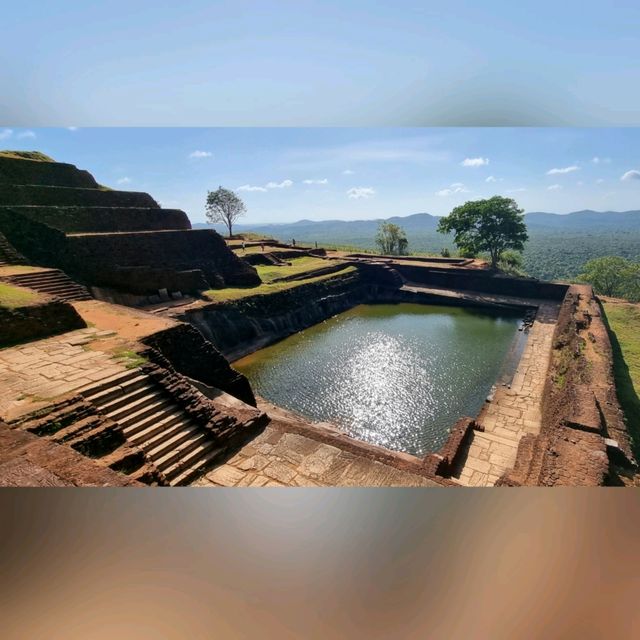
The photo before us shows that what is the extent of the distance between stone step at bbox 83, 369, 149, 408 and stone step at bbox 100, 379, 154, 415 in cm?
1

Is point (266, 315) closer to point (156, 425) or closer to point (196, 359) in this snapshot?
point (196, 359)

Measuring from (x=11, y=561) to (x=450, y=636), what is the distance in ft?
4.03

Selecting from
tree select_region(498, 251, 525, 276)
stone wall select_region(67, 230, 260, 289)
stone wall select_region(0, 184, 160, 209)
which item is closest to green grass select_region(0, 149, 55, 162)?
stone wall select_region(0, 184, 160, 209)

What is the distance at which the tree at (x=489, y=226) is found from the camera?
22.4 m

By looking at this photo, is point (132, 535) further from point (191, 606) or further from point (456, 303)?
point (456, 303)

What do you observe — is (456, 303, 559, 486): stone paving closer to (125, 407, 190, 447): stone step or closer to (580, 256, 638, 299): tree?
(125, 407, 190, 447): stone step

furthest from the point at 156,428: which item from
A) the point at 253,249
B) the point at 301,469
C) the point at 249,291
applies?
the point at 253,249

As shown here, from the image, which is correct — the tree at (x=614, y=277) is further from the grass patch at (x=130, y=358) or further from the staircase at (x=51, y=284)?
the staircase at (x=51, y=284)

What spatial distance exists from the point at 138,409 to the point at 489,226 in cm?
2343

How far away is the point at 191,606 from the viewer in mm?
926

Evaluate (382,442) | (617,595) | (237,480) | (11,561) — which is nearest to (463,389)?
(382,442)

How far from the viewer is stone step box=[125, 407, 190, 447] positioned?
167 inches

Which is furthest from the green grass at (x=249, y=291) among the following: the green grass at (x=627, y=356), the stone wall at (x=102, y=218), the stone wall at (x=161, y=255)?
the green grass at (x=627, y=356)

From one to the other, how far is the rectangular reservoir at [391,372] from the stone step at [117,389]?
157 inches
